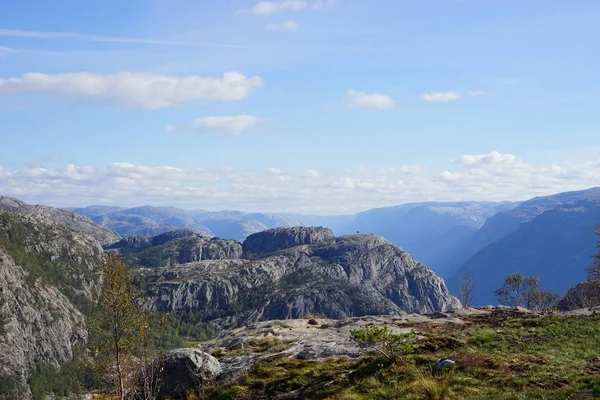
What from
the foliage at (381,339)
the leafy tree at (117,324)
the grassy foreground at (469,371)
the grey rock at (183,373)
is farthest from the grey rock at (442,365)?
the leafy tree at (117,324)

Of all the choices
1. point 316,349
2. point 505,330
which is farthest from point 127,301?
point 505,330

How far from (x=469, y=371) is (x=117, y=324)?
2491cm

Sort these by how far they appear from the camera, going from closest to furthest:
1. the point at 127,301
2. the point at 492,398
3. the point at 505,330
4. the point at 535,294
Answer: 1. the point at 492,398
2. the point at 127,301
3. the point at 505,330
4. the point at 535,294

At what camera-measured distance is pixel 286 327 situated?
56.6 m

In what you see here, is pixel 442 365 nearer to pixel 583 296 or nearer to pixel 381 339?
pixel 381 339

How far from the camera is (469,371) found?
25828 millimetres

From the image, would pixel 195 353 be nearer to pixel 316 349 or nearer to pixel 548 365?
pixel 316 349

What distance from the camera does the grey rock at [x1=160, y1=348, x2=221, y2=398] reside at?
3544 centimetres

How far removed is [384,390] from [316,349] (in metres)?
16.6

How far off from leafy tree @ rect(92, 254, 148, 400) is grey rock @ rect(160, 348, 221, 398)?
2.80 meters

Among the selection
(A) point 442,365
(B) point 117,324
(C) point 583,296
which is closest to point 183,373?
(B) point 117,324

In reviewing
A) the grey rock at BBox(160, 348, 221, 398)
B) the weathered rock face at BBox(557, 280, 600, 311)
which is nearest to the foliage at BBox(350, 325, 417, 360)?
the grey rock at BBox(160, 348, 221, 398)

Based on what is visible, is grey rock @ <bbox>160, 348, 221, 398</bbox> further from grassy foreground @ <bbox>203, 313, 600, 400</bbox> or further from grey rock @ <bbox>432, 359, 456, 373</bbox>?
grey rock @ <bbox>432, 359, 456, 373</bbox>

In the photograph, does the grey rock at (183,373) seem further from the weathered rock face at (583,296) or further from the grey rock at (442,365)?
the weathered rock face at (583,296)
